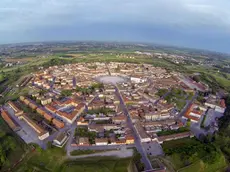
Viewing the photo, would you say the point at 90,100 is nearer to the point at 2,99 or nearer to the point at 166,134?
the point at 166,134

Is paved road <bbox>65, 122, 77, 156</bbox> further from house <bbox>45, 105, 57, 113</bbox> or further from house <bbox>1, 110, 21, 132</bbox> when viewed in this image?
house <bbox>1, 110, 21, 132</bbox>

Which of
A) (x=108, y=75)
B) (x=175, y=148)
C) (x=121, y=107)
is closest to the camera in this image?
(x=175, y=148)

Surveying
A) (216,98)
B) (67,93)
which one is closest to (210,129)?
(216,98)

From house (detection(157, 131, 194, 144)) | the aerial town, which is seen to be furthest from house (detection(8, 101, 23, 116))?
house (detection(157, 131, 194, 144))

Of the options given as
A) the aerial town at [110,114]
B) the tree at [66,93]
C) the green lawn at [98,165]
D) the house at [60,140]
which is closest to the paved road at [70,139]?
the aerial town at [110,114]

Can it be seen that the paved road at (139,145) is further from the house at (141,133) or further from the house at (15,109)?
the house at (15,109)
